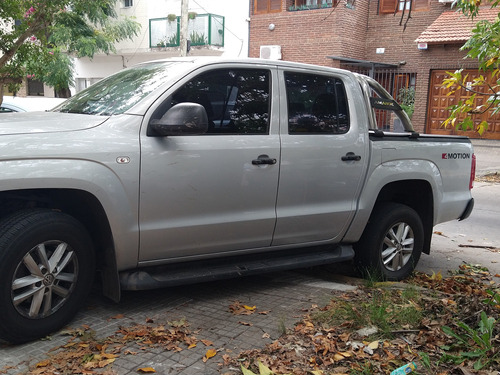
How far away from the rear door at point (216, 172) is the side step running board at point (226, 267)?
0.39 feet

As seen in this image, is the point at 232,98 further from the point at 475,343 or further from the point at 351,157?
the point at 475,343

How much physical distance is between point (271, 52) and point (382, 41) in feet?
14.8

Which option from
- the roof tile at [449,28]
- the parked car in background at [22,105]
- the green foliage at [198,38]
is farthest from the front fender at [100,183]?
the green foliage at [198,38]

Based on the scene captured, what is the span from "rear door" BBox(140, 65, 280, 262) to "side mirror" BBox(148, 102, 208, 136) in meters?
0.10

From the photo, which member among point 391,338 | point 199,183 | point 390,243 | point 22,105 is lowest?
point 391,338

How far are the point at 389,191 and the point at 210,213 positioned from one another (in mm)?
2208

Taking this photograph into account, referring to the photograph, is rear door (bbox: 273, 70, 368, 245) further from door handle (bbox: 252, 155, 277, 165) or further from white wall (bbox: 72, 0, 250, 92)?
white wall (bbox: 72, 0, 250, 92)

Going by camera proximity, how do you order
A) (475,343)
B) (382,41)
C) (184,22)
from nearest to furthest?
1. (475,343)
2. (184,22)
3. (382,41)

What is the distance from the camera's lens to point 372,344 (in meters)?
3.42

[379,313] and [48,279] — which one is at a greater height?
[48,279]

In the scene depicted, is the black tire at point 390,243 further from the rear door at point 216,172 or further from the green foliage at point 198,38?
the green foliage at point 198,38

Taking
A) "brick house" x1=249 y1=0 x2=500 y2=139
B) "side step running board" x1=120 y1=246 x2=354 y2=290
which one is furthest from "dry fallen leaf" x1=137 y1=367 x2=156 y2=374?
"brick house" x1=249 y1=0 x2=500 y2=139

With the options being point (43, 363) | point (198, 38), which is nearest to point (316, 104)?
point (43, 363)

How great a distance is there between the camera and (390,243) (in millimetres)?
5309
